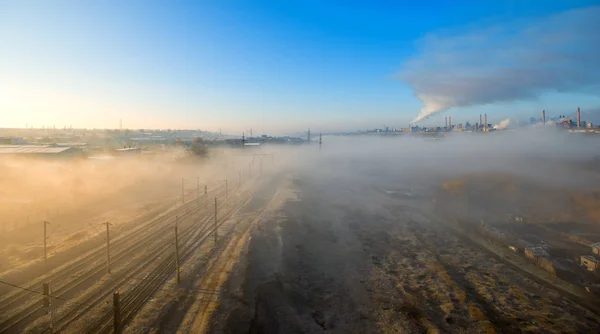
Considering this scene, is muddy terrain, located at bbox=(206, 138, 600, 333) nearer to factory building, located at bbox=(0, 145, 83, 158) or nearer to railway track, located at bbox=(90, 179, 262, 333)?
railway track, located at bbox=(90, 179, 262, 333)

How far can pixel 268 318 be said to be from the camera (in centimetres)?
1233

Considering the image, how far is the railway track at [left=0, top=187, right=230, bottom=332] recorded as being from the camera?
11016 millimetres

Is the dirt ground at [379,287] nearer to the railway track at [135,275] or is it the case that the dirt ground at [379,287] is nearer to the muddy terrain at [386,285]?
the muddy terrain at [386,285]

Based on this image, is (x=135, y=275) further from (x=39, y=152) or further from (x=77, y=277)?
(x=39, y=152)

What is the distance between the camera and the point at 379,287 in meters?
15.0

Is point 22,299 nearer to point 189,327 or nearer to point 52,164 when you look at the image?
point 189,327

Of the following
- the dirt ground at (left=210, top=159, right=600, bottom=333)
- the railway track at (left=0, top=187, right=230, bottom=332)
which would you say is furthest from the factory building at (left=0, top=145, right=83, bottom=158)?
the dirt ground at (left=210, top=159, right=600, bottom=333)

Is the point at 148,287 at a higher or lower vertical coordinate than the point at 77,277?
lower

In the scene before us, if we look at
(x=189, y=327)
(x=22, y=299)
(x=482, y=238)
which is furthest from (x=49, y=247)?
(x=482, y=238)

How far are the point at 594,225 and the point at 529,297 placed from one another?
16109 millimetres

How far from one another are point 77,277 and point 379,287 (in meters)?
14.1

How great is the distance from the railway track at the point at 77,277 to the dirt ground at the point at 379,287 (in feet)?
20.5

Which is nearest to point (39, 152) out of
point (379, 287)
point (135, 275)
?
point (135, 275)

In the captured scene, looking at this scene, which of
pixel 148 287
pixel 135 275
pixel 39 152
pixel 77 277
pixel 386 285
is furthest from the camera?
pixel 39 152
